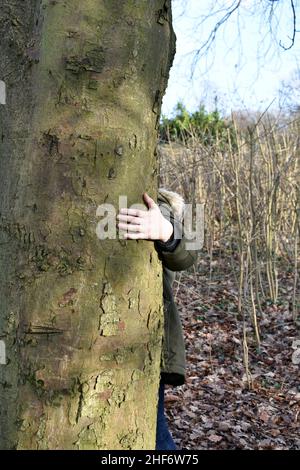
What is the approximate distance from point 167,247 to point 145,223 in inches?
6.5

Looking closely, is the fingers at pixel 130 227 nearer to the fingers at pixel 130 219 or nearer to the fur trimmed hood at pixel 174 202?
the fingers at pixel 130 219

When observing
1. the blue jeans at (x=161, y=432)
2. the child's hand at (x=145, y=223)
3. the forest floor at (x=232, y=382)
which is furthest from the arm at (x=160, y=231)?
the forest floor at (x=232, y=382)

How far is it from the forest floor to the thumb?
6.64 ft

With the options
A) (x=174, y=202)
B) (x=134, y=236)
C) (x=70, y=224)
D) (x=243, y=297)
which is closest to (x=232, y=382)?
(x=243, y=297)

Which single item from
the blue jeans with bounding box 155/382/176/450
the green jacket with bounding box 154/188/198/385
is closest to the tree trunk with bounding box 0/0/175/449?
the green jacket with bounding box 154/188/198/385

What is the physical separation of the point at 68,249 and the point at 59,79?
0.43 m

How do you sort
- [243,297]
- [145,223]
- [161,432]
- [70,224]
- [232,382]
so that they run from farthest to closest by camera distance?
[243,297] < [232,382] < [161,432] < [145,223] < [70,224]

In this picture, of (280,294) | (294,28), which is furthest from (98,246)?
(280,294)

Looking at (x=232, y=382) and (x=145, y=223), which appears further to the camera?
(x=232, y=382)

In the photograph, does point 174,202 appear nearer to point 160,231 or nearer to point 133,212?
point 160,231

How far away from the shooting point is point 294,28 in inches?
A: 151

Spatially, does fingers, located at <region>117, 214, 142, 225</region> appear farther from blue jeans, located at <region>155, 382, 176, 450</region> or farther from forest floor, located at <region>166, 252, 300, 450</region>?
forest floor, located at <region>166, 252, 300, 450</region>

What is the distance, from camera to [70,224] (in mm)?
1398
